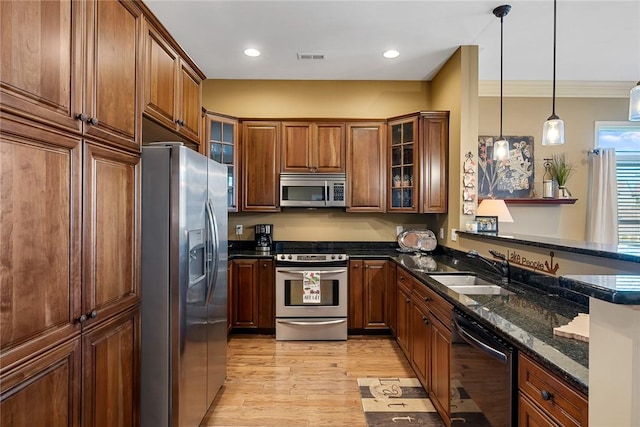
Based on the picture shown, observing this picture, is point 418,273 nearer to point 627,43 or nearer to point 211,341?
point 211,341

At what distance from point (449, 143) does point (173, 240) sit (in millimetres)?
3013

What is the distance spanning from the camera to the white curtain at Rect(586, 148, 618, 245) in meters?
4.16

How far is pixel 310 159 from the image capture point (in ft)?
13.1

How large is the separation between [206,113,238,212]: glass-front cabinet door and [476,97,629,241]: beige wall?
10.6 feet

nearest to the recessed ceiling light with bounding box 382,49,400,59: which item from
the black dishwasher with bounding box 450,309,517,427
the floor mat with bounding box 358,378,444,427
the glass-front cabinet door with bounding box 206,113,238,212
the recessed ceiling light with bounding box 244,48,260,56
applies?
the recessed ceiling light with bounding box 244,48,260,56

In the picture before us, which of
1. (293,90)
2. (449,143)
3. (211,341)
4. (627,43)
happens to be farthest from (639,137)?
(211,341)

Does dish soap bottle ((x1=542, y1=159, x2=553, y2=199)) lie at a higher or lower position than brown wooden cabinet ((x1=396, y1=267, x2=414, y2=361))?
higher

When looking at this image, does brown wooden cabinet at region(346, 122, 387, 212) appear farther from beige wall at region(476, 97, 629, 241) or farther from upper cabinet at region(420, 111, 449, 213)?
beige wall at region(476, 97, 629, 241)

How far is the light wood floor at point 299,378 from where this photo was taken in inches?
92.5

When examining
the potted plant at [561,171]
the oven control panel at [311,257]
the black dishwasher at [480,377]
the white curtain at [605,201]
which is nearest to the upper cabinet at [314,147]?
the oven control panel at [311,257]

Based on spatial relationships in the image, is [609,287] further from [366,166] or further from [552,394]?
[366,166]

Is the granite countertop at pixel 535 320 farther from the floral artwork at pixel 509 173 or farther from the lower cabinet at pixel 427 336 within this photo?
the floral artwork at pixel 509 173

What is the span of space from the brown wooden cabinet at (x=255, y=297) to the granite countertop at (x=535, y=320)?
1.94 m

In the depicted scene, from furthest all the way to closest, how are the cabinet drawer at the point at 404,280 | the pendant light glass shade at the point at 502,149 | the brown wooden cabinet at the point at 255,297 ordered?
the brown wooden cabinet at the point at 255,297
the cabinet drawer at the point at 404,280
the pendant light glass shade at the point at 502,149
